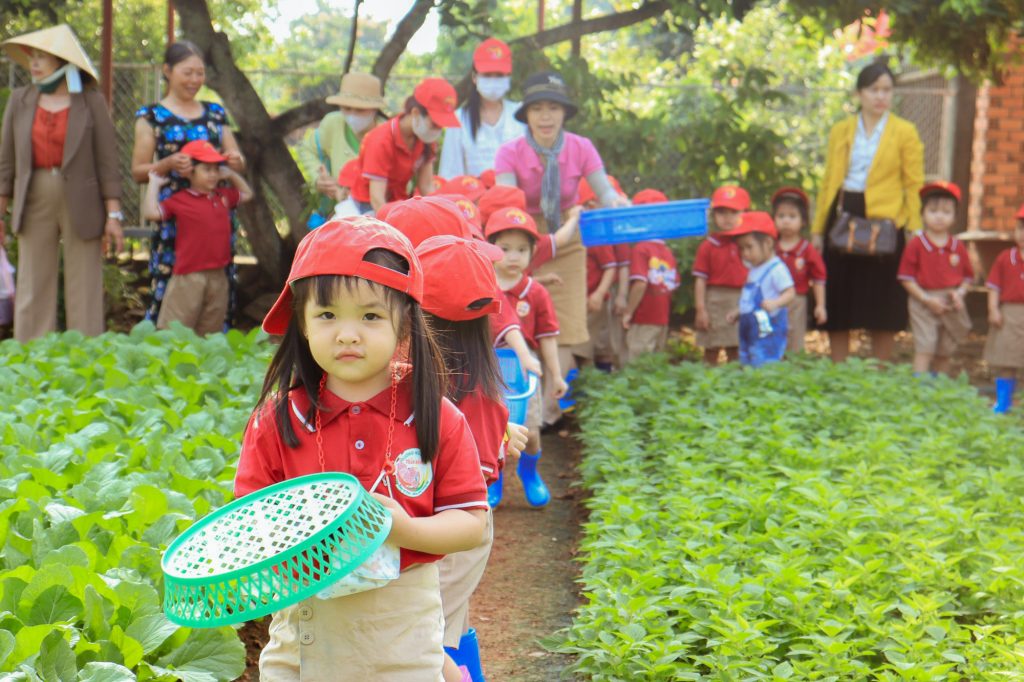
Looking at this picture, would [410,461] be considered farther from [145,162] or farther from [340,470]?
[145,162]

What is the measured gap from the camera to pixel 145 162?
808 centimetres

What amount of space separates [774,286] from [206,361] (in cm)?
395

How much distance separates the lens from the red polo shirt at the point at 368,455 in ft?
8.55

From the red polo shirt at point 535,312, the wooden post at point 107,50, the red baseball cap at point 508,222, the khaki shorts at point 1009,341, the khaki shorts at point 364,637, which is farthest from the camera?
the wooden post at point 107,50

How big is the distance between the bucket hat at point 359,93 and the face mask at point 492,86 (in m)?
0.83

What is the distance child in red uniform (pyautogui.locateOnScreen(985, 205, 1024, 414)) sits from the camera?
9.24 meters

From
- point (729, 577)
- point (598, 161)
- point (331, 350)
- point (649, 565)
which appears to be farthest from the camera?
point (598, 161)

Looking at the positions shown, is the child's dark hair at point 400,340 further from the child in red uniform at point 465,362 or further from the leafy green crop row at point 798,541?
the leafy green crop row at point 798,541

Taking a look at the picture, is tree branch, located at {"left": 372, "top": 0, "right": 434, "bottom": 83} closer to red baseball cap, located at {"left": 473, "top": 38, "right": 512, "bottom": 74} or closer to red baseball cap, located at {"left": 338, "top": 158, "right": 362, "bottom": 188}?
red baseball cap, located at {"left": 473, "top": 38, "right": 512, "bottom": 74}

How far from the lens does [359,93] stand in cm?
854

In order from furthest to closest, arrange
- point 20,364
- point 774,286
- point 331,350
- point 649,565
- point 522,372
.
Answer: point 774,286 → point 20,364 → point 522,372 → point 649,565 → point 331,350

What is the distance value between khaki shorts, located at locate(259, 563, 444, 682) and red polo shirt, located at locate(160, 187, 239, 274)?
573 centimetres

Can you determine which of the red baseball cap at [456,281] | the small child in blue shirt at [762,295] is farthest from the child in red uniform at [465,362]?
the small child in blue shirt at [762,295]

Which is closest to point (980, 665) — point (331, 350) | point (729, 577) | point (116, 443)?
point (729, 577)
